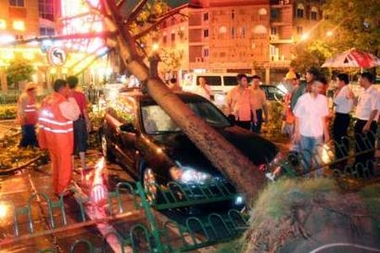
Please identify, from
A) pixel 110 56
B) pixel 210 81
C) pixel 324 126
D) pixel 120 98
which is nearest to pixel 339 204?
pixel 110 56

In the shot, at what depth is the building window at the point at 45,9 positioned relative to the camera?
39969 millimetres

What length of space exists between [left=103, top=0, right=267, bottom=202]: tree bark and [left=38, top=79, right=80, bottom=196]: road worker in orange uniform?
3.04m

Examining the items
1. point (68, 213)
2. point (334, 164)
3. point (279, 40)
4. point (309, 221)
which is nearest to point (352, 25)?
point (334, 164)

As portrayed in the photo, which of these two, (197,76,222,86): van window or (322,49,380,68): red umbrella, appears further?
(197,76,222,86): van window

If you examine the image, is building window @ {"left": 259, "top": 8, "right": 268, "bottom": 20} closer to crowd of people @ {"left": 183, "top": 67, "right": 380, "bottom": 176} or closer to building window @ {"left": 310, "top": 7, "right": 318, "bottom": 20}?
building window @ {"left": 310, "top": 7, "right": 318, "bottom": 20}

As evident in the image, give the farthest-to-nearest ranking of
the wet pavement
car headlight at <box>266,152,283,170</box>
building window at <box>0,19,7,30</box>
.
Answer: building window at <box>0,19,7,30</box>, car headlight at <box>266,152,283,170</box>, the wet pavement

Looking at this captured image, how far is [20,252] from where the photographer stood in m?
5.15

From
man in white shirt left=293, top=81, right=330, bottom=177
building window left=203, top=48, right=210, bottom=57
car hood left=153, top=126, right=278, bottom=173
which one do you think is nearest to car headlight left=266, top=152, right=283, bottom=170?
car hood left=153, top=126, right=278, bottom=173

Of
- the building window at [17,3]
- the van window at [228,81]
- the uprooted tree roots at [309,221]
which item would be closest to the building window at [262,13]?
the building window at [17,3]

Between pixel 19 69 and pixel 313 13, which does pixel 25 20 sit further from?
pixel 313 13

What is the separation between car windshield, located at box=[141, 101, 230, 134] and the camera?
284 inches

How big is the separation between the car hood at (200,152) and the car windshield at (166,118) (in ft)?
0.96

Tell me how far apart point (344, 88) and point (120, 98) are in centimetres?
411

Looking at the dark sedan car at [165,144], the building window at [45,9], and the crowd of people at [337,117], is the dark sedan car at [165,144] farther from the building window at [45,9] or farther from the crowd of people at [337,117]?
the building window at [45,9]
